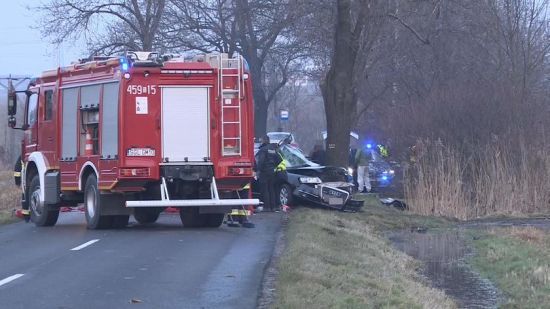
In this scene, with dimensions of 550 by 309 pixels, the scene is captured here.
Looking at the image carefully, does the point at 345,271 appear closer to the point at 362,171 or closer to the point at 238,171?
the point at 238,171

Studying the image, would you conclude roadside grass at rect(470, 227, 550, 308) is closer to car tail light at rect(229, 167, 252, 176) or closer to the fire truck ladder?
car tail light at rect(229, 167, 252, 176)

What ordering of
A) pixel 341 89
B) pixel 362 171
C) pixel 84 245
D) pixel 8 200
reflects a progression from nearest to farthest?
pixel 84 245, pixel 341 89, pixel 8 200, pixel 362 171

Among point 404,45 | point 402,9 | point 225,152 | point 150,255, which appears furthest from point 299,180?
point 404,45

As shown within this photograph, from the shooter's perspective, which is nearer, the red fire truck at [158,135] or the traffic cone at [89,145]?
the red fire truck at [158,135]

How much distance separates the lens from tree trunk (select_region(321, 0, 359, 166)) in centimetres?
2714

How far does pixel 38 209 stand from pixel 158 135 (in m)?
3.81

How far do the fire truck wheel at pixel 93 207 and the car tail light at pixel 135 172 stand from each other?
98 centimetres

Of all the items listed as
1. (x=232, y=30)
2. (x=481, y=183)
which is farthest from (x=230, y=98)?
(x=232, y=30)

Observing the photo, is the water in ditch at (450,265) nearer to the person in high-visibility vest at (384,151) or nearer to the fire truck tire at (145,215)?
the fire truck tire at (145,215)

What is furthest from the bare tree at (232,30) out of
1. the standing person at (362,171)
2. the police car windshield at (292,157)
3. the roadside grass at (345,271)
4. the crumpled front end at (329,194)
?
the roadside grass at (345,271)

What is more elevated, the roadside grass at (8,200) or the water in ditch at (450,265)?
the roadside grass at (8,200)

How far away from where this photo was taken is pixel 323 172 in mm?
25625

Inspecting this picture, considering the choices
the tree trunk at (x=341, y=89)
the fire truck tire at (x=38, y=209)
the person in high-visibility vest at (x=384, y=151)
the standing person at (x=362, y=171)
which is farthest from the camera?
the standing person at (x=362, y=171)

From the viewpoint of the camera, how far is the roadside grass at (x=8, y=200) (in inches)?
987
